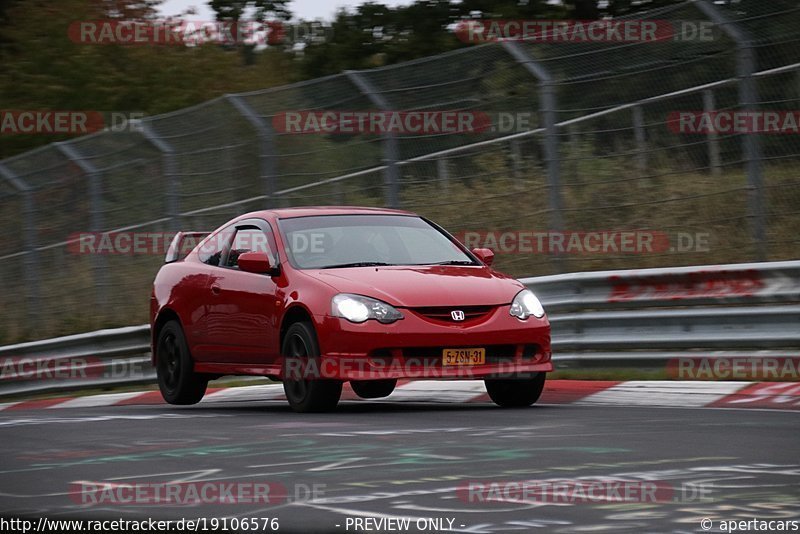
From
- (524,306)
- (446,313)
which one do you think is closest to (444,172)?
(524,306)

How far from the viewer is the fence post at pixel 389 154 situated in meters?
14.1

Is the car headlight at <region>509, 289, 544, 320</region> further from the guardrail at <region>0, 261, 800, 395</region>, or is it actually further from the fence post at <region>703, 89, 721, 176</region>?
the fence post at <region>703, 89, 721, 176</region>

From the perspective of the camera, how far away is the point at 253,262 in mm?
10672

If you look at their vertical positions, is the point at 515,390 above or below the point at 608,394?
above

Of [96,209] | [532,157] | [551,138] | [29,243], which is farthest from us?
[29,243]

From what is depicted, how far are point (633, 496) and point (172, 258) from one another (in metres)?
7.72

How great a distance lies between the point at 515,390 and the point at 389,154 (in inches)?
165

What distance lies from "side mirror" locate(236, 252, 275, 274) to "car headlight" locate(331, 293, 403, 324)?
90 centimetres

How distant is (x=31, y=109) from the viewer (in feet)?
118

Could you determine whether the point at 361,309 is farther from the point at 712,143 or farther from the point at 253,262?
the point at 712,143

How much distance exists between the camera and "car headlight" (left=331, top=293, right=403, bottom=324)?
9.93 m

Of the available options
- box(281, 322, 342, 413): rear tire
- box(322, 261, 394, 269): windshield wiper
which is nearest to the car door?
box(281, 322, 342, 413): rear tire

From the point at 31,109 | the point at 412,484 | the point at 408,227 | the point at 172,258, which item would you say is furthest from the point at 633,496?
the point at 31,109

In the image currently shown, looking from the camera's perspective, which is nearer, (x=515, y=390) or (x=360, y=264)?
(x=515, y=390)
